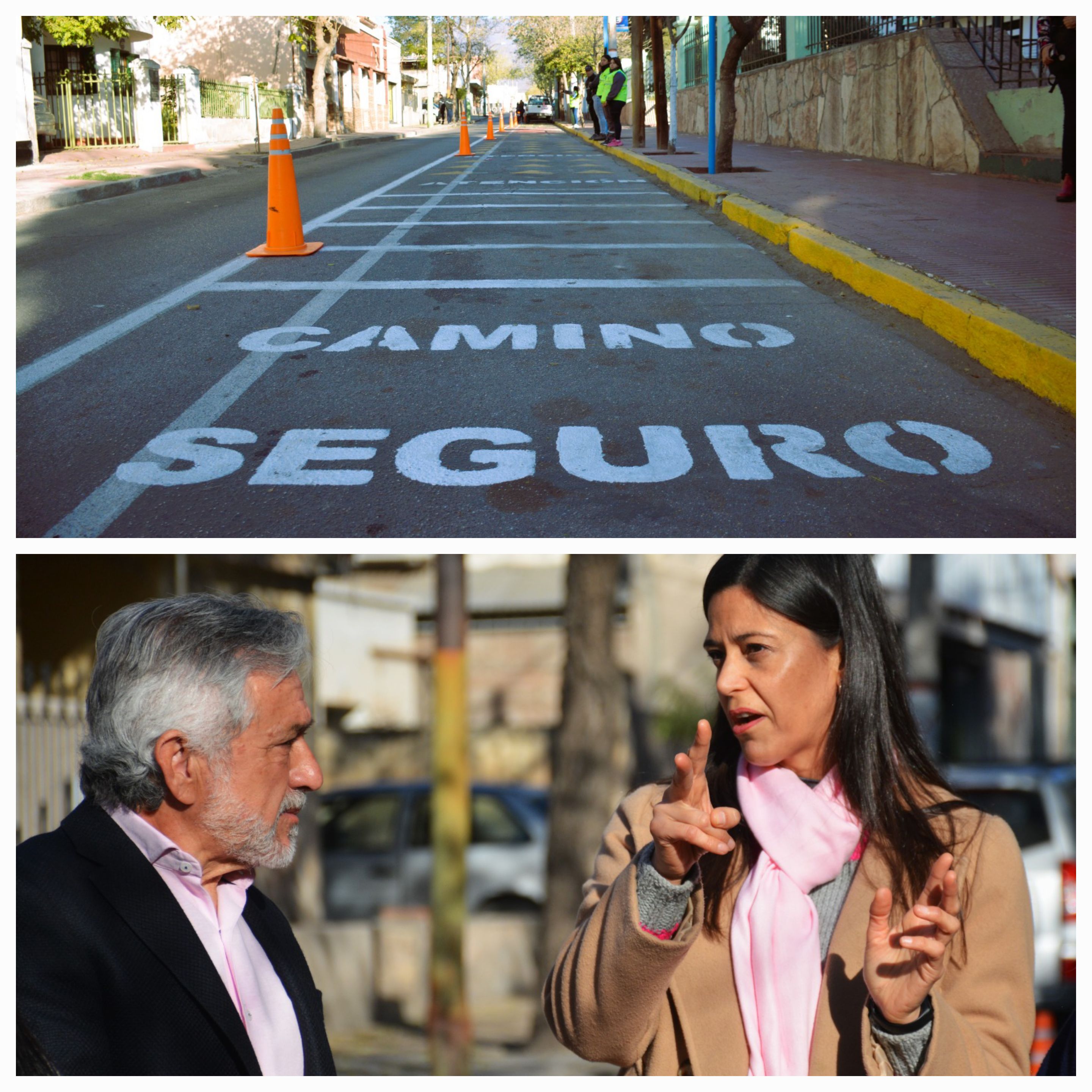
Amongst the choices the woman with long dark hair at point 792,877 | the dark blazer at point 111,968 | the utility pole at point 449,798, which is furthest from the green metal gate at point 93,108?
the woman with long dark hair at point 792,877

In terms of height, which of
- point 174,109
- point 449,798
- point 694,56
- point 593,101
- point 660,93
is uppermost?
point 694,56

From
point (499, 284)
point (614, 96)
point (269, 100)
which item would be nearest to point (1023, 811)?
point (499, 284)

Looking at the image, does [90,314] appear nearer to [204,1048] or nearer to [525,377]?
[525,377]

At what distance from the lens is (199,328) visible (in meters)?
7.20

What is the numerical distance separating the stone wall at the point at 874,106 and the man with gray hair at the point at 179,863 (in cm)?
1431

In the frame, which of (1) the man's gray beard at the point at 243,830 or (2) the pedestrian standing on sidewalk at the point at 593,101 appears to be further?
(2) the pedestrian standing on sidewalk at the point at 593,101

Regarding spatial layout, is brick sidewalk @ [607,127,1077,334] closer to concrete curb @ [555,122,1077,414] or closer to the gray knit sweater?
concrete curb @ [555,122,1077,414]

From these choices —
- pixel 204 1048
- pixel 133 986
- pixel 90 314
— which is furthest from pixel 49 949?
pixel 90 314

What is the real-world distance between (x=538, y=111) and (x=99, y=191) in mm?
68209

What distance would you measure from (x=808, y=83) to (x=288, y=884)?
60.7ft

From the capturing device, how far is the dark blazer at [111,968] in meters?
2.15

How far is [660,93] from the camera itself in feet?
81.0

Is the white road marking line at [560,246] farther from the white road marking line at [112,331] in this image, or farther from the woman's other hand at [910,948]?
the woman's other hand at [910,948]

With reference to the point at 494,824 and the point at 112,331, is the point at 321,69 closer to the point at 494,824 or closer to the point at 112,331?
the point at 494,824
